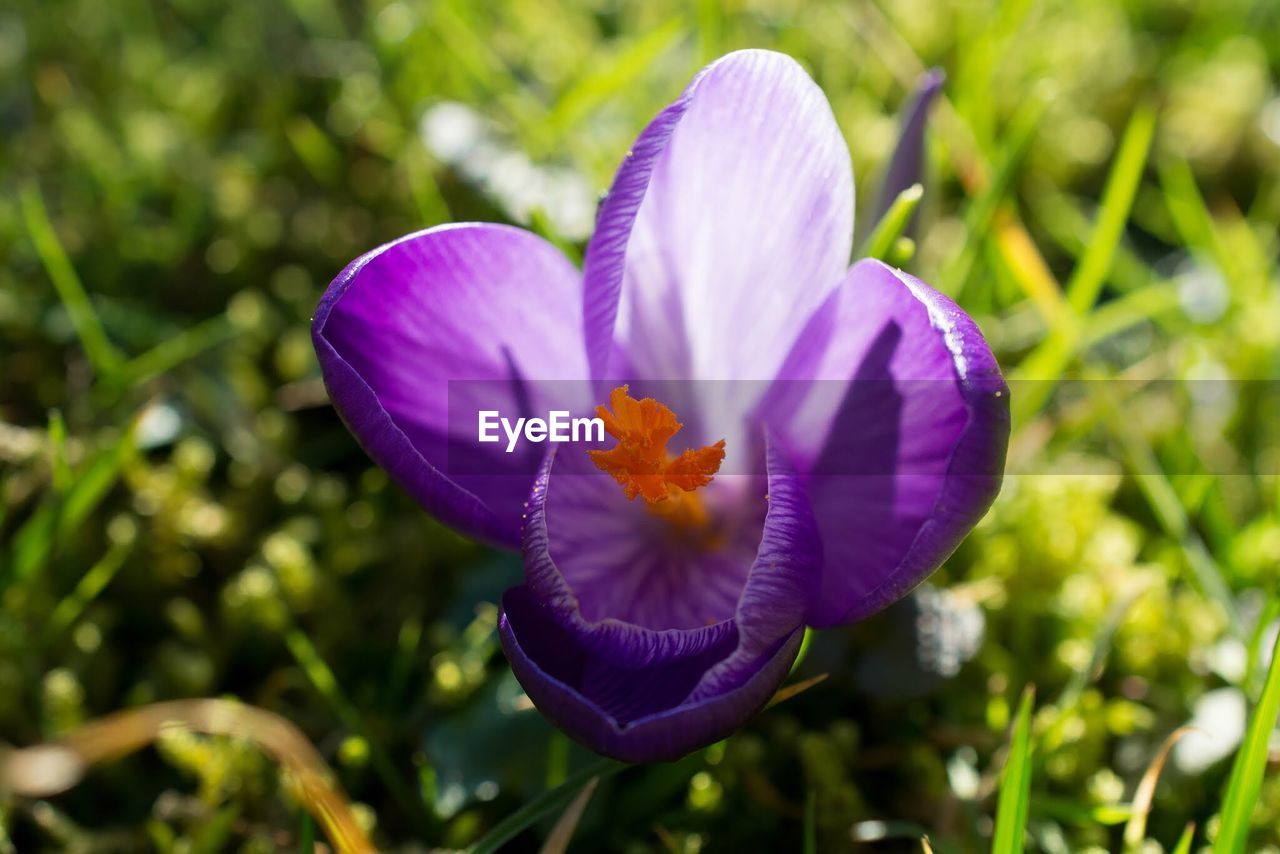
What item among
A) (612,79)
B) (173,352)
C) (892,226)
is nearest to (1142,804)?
(892,226)

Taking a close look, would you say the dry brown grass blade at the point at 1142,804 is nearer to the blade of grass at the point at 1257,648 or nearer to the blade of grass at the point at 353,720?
the blade of grass at the point at 1257,648

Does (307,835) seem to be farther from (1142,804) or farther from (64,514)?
(1142,804)

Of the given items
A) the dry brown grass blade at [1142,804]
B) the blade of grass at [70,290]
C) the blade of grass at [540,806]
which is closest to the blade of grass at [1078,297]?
the dry brown grass blade at [1142,804]

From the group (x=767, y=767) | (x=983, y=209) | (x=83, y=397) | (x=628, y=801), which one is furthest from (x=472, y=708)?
(x=983, y=209)

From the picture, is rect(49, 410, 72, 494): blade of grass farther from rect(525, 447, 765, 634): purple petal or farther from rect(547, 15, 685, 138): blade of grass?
rect(547, 15, 685, 138): blade of grass

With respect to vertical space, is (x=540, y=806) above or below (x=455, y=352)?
below

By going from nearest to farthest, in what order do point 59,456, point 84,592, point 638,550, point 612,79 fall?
point 638,550, point 59,456, point 84,592, point 612,79

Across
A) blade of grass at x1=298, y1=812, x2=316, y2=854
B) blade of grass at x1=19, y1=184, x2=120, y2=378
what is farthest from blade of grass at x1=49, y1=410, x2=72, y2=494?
blade of grass at x1=298, y1=812, x2=316, y2=854

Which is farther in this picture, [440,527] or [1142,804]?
[440,527]
